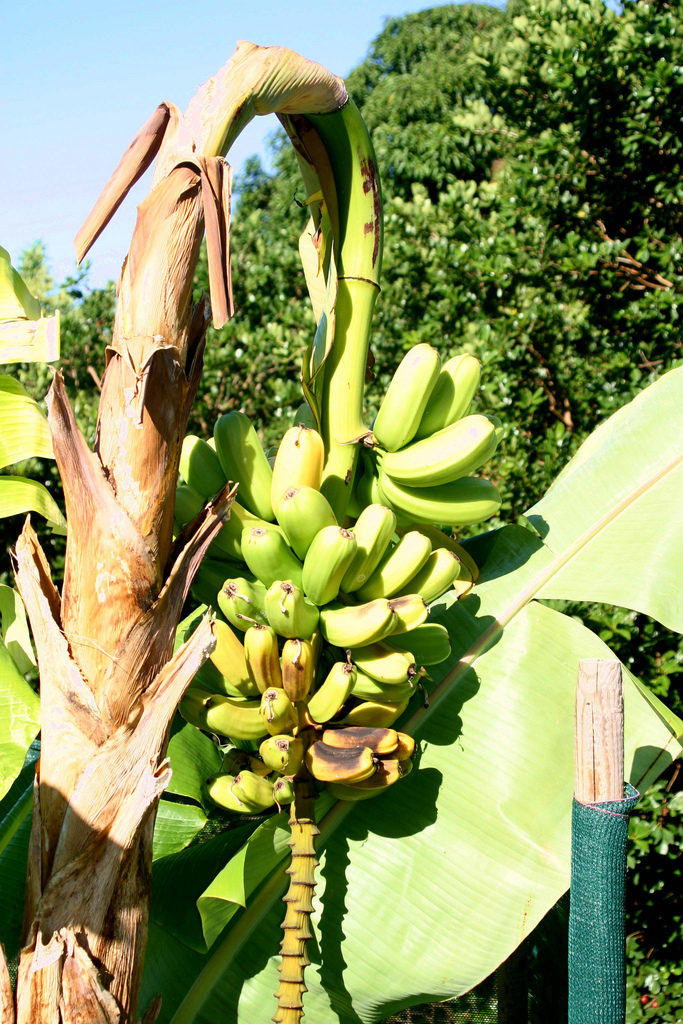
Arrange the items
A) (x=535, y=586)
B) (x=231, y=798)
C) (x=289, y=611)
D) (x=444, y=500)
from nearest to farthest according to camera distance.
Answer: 1. (x=289, y=611)
2. (x=231, y=798)
3. (x=444, y=500)
4. (x=535, y=586)

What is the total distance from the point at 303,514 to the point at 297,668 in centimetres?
21

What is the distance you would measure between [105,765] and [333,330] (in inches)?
26.2

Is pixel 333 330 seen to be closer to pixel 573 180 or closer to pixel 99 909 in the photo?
pixel 99 909

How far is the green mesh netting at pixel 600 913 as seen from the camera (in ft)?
3.69

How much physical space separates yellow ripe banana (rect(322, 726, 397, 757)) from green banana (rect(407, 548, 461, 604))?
209mm

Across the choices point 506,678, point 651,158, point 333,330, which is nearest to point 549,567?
point 506,678

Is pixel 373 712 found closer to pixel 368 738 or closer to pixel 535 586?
pixel 368 738

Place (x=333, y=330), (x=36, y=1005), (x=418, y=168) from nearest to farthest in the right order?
(x=36, y=1005), (x=333, y=330), (x=418, y=168)

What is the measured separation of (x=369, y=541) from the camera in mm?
1188

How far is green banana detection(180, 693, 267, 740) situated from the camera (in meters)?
1.18

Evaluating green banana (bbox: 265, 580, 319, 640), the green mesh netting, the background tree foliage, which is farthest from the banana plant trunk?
the background tree foliage

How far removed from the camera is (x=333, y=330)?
4.08 ft

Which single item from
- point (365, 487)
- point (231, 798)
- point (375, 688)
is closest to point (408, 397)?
point (365, 487)

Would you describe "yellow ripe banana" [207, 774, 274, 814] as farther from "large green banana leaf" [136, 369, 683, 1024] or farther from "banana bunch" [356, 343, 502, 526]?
"banana bunch" [356, 343, 502, 526]
